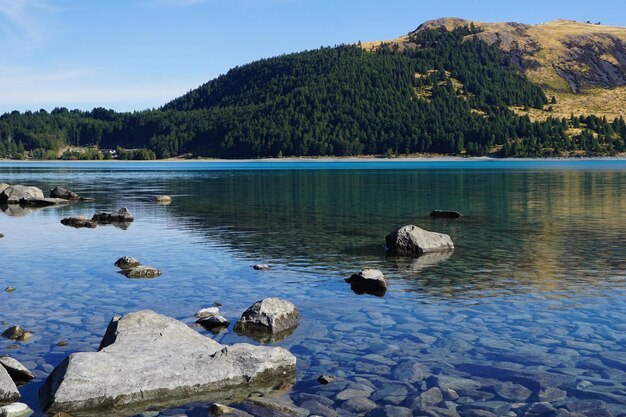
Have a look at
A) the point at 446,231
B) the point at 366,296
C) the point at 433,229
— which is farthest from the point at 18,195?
the point at 366,296

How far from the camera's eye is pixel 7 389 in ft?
45.6

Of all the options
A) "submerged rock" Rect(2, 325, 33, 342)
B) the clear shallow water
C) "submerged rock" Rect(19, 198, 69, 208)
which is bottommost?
Answer: the clear shallow water

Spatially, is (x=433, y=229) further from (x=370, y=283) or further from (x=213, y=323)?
(x=213, y=323)

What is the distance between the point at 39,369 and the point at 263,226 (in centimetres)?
3137

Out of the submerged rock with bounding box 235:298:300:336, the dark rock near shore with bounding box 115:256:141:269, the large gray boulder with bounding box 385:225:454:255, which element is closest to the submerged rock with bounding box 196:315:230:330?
the submerged rock with bounding box 235:298:300:336

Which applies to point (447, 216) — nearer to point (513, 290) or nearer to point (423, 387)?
point (513, 290)

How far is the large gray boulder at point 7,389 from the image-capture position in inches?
543

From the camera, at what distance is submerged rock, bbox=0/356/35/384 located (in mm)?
15078

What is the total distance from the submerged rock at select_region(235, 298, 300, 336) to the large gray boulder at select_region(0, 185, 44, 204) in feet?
186

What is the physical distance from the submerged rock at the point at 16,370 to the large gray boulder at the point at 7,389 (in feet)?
2.85

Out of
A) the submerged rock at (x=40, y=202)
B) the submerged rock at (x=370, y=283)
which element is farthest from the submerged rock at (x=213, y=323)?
the submerged rock at (x=40, y=202)

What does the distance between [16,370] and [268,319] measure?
7.36 metres

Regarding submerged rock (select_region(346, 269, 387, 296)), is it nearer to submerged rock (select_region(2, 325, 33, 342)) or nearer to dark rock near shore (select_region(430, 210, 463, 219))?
submerged rock (select_region(2, 325, 33, 342))

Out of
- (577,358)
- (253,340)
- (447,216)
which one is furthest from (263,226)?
(577,358)
